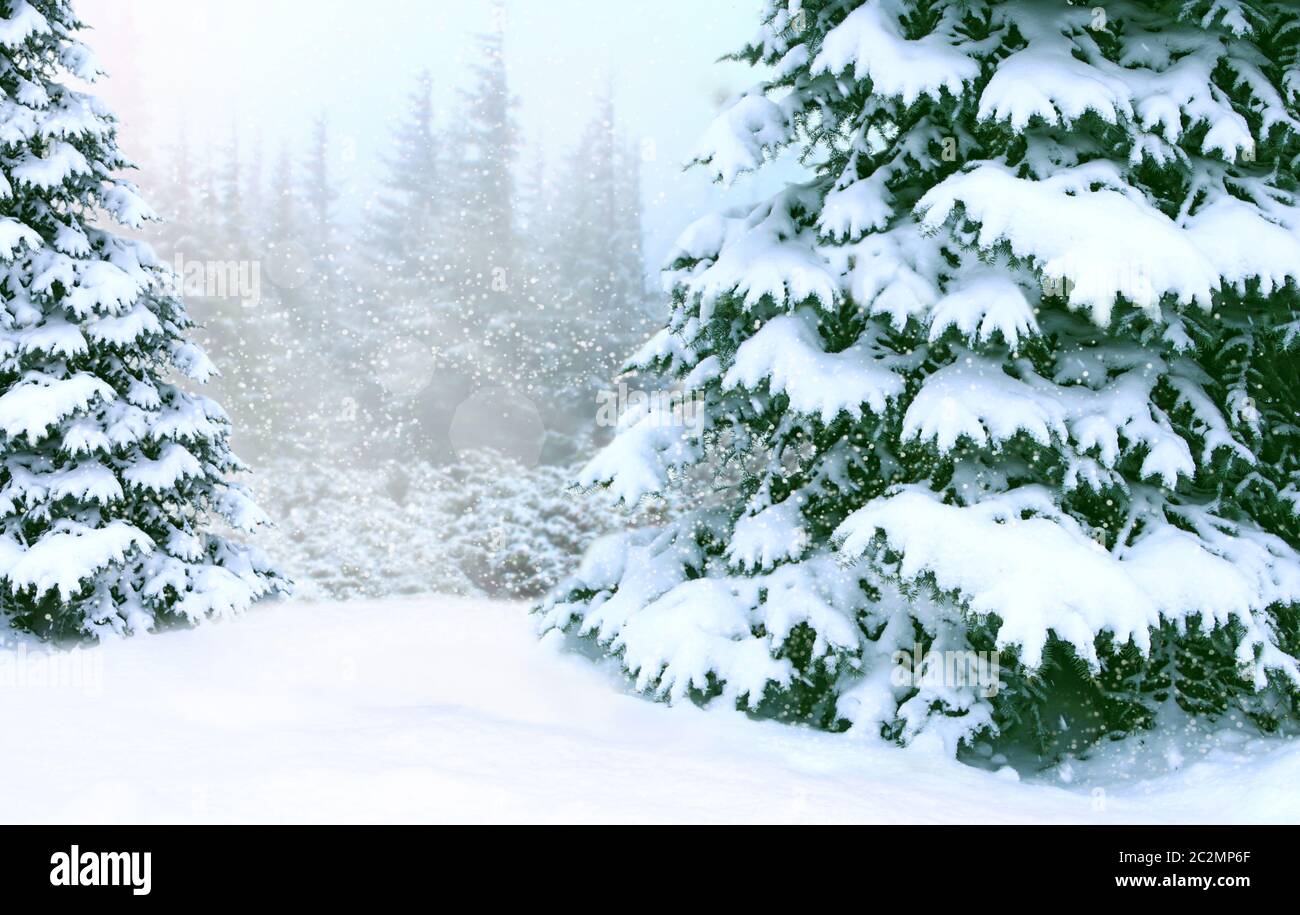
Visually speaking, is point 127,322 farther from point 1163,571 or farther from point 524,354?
point 524,354

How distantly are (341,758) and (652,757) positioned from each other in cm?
175

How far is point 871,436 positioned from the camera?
274 inches

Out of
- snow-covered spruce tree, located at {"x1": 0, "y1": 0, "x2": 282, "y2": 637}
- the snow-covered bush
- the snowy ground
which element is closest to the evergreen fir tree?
the snow-covered bush

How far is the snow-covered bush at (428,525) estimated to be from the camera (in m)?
25.6

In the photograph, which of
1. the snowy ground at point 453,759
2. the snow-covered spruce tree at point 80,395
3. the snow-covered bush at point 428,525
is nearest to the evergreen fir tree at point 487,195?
the snow-covered bush at point 428,525

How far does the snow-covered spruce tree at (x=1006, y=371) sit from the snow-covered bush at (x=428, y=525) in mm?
17881

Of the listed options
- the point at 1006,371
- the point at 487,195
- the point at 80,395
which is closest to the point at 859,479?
the point at 1006,371

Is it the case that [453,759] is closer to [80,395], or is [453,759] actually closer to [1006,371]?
[1006,371]

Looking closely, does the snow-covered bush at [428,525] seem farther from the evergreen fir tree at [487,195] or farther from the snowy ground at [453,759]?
the snowy ground at [453,759]

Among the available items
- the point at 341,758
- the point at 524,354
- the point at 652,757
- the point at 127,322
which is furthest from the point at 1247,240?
the point at 524,354

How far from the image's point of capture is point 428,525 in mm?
28891

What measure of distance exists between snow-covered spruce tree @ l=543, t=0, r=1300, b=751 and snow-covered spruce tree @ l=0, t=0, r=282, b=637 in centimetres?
483

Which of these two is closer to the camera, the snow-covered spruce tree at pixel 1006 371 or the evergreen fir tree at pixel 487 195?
the snow-covered spruce tree at pixel 1006 371

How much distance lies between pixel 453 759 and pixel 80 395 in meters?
6.10
